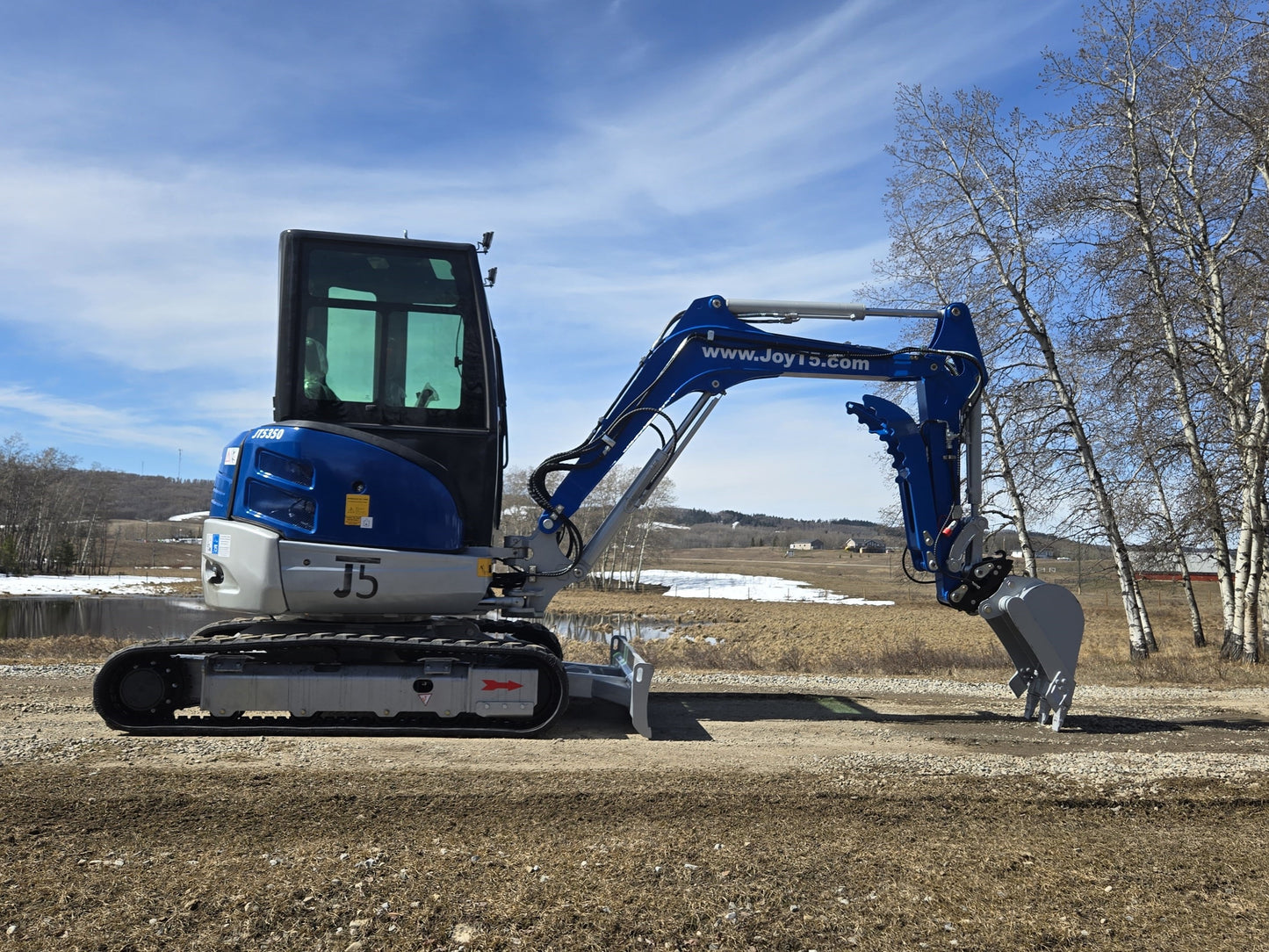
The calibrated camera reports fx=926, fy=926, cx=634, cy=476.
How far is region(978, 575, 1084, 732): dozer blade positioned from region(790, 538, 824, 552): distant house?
11425cm

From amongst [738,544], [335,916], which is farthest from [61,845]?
[738,544]

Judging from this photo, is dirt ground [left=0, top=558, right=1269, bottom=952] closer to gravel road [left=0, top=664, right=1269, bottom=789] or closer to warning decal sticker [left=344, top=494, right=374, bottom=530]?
gravel road [left=0, top=664, right=1269, bottom=789]

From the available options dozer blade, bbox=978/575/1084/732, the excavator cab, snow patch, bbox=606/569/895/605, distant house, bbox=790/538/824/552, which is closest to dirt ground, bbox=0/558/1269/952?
dozer blade, bbox=978/575/1084/732

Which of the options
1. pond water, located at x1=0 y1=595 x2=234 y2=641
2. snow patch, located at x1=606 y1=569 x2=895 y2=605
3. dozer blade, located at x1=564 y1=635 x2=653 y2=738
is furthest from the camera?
snow patch, located at x1=606 y1=569 x2=895 y2=605

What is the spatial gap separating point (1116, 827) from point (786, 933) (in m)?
2.74

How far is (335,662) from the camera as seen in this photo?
6.99 metres

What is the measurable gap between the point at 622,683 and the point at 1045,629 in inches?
145

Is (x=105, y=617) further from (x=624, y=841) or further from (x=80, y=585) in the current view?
(x=624, y=841)

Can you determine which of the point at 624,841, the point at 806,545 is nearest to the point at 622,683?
the point at 624,841

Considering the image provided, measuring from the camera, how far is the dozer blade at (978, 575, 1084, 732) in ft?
26.1

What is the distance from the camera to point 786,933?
4.00m

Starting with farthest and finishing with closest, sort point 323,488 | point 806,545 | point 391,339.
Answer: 1. point 806,545
2. point 391,339
3. point 323,488

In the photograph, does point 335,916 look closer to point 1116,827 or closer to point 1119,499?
point 1116,827

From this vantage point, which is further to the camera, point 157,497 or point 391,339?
point 157,497
